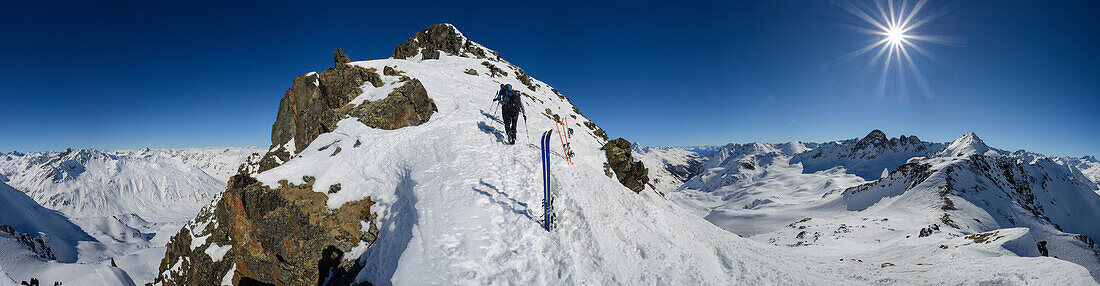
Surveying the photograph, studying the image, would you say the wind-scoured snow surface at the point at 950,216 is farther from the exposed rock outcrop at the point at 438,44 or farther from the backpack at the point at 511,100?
the exposed rock outcrop at the point at 438,44

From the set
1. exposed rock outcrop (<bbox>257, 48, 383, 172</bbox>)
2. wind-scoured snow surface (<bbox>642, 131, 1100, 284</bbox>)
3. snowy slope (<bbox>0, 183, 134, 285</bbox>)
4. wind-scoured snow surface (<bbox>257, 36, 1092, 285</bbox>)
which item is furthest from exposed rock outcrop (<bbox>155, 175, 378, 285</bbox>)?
snowy slope (<bbox>0, 183, 134, 285</bbox>)

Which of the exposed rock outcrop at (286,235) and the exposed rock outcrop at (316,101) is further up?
the exposed rock outcrop at (316,101)

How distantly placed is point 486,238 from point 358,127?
59.6 feet

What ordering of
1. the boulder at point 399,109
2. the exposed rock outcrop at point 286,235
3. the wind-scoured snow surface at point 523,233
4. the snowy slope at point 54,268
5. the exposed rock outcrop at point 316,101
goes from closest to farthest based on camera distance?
1. the wind-scoured snow surface at point 523,233
2. the exposed rock outcrop at point 286,235
3. the boulder at point 399,109
4. the exposed rock outcrop at point 316,101
5. the snowy slope at point 54,268

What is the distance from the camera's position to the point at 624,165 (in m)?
31.7

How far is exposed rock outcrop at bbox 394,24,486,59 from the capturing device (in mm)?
76938

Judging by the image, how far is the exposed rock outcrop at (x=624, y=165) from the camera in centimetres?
3122

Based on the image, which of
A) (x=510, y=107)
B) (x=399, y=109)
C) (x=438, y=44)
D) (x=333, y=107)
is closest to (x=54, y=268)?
(x=438, y=44)

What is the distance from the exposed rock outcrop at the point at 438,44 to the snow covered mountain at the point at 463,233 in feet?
185

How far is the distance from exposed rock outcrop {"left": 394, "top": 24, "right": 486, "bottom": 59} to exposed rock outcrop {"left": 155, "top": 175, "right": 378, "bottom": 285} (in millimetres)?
60928

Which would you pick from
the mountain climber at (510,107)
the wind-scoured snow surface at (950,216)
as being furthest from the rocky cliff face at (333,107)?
the wind-scoured snow surface at (950,216)

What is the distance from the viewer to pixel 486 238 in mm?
10695

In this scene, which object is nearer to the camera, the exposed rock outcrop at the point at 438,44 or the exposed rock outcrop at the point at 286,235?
the exposed rock outcrop at the point at 286,235

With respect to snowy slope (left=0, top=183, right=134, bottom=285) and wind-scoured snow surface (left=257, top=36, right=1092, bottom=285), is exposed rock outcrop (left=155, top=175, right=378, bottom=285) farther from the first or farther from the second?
snowy slope (left=0, top=183, right=134, bottom=285)
